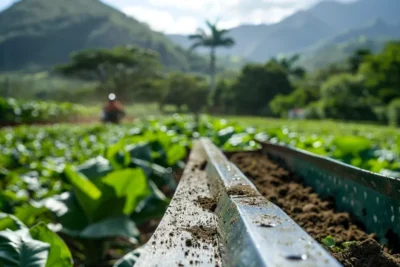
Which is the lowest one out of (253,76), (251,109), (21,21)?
(251,109)

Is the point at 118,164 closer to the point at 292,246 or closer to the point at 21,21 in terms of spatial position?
the point at 292,246

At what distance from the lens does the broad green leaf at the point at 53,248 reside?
1294 mm

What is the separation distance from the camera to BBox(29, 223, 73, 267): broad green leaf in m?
1.29

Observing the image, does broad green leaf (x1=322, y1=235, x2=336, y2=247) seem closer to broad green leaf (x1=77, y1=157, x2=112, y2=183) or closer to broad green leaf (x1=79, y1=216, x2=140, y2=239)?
broad green leaf (x1=79, y1=216, x2=140, y2=239)

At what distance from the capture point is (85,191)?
255cm

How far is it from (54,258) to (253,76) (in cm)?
5801

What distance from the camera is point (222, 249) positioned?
2.64 feet

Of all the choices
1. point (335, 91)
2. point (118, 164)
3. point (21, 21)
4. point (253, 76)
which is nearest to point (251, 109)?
point (253, 76)

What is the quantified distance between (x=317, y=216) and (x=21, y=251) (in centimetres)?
102

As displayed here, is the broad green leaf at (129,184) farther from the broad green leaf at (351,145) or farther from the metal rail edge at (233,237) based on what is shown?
the broad green leaf at (351,145)

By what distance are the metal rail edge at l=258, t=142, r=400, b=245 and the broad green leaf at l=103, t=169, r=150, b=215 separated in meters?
0.99

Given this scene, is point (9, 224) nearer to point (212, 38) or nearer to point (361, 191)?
point (361, 191)

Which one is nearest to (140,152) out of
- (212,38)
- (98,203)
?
(98,203)

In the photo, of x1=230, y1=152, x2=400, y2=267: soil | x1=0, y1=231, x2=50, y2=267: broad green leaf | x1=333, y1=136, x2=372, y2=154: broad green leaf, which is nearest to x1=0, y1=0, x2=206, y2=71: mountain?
x1=333, y1=136, x2=372, y2=154: broad green leaf
